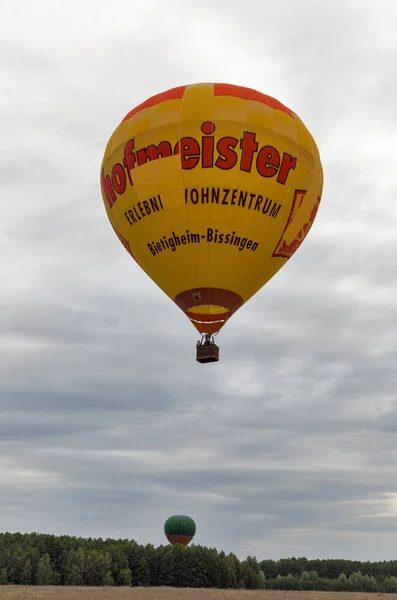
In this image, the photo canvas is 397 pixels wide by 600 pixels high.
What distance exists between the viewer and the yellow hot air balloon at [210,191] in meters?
35.8

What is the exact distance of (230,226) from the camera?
35.9m

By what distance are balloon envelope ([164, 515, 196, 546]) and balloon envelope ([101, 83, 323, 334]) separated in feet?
297

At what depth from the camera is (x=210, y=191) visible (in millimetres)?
35656

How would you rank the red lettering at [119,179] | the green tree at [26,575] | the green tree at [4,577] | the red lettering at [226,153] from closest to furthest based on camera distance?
1. the red lettering at [226,153]
2. the red lettering at [119,179]
3. the green tree at [4,577]
4. the green tree at [26,575]

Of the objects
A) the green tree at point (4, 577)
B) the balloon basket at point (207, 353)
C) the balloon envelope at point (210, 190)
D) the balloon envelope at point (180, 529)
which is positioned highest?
the balloon envelope at point (210, 190)

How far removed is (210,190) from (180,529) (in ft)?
313

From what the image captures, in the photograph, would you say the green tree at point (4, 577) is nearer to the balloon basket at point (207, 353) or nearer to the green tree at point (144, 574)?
the green tree at point (144, 574)

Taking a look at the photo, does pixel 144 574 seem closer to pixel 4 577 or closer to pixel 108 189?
pixel 4 577

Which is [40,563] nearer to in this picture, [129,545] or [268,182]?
[129,545]

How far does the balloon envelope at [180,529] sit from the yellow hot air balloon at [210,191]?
297 ft

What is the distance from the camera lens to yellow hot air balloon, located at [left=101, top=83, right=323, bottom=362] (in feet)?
118

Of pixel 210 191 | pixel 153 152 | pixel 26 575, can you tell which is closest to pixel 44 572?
pixel 26 575

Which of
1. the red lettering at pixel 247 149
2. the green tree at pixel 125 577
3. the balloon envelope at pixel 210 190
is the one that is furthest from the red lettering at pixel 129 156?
the green tree at pixel 125 577

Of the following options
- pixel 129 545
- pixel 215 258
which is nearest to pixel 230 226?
pixel 215 258
